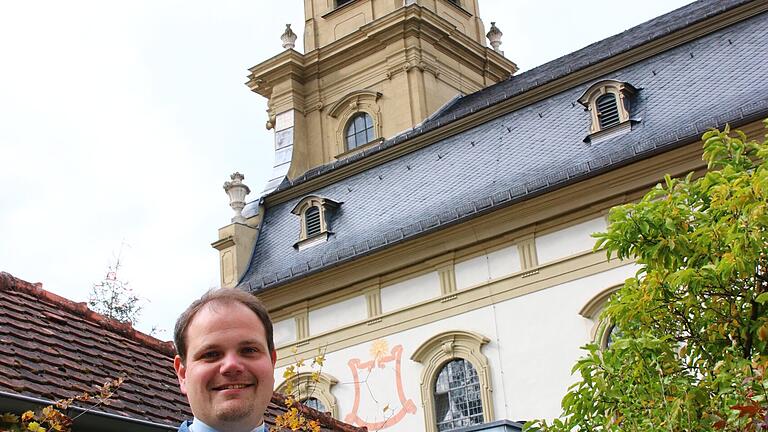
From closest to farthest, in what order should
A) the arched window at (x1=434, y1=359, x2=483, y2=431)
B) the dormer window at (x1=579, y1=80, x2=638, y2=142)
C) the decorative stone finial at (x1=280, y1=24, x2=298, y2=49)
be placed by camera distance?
1. the arched window at (x1=434, y1=359, x2=483, y2=431)
2. the dormer window at (x1=579, y1=80, x2=638, y2=142)
3. the decorative stone finial at (x1=280, y1=24, x2=298, y2=49)

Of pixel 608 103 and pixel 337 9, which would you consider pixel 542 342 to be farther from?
pixel 337 9

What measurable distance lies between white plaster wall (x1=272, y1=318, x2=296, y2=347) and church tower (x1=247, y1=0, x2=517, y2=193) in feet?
17.4

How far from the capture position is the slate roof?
64.2 ft

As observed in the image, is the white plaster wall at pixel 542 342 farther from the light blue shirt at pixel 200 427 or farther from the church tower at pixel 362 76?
the light blue shirt at pixel 200 427


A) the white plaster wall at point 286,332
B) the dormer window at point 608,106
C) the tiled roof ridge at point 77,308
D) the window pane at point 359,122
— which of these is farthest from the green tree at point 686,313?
the window pane at point 359,122

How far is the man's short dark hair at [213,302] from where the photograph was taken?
8.85 ft

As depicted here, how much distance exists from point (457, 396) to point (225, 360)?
728 inches

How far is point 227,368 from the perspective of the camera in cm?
261

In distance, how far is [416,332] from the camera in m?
21.4

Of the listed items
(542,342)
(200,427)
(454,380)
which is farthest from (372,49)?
(200,427)

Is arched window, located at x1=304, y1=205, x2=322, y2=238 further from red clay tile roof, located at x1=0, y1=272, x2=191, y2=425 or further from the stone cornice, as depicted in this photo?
red clay tile roof, located at x1=0, y1=272, x2=191, y2=425

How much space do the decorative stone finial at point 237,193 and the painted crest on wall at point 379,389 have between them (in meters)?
5.98

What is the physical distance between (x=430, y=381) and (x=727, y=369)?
12.1m

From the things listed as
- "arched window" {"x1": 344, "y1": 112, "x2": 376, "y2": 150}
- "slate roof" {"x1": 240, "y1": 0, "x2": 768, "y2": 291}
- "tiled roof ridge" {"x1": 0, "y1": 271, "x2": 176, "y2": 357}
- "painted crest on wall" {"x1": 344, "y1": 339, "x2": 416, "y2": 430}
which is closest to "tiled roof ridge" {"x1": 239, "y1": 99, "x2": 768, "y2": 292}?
"slate roof" {"x1": 240, "y1": 0, "x2": 768, "y2": 291}
